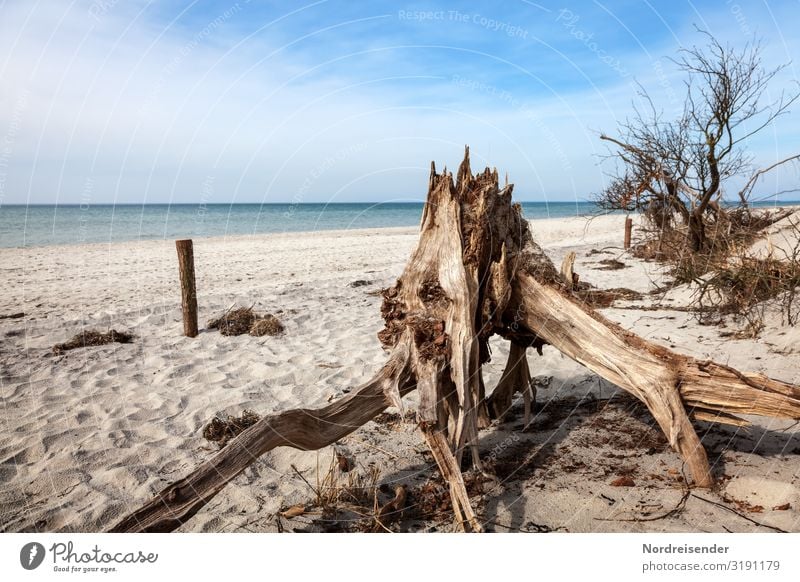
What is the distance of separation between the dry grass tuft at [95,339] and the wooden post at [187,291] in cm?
77

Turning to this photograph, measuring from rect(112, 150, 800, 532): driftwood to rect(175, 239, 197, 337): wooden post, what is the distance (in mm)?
4656

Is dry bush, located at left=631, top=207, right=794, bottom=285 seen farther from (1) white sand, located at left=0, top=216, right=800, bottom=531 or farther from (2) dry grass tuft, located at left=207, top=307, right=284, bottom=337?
(2) dry grass tuft, located at left=207, top=307, right=284, bottom=337

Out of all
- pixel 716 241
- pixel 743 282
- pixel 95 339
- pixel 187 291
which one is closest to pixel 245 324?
pixel 187 291

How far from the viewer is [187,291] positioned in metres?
7.74

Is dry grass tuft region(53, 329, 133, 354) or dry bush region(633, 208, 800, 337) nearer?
dry bush region(633, 208, 800, 337)

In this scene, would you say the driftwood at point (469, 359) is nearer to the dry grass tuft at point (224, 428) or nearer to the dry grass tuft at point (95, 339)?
the dry grass tuft at point (224, 428)

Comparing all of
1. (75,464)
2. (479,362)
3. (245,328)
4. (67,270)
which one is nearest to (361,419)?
(479,362)

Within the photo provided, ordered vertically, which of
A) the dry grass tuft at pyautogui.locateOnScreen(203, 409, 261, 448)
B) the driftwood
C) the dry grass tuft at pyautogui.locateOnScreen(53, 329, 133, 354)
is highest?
the driftwood

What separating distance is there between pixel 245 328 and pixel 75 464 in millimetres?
3898

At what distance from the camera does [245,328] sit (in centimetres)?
776

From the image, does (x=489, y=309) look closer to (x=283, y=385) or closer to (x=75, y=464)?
(x=283, y=385)

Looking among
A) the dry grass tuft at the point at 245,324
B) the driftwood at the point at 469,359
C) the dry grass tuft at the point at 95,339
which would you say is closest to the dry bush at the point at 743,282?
the driftwood at the point at 469,359

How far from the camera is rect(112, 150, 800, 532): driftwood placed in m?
3.05

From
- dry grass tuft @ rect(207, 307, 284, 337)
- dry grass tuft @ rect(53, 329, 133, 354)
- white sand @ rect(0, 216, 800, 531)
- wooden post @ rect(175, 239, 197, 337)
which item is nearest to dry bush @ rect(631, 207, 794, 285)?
white sand @ rect(0, 216, 800, 531)
